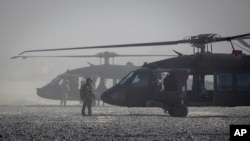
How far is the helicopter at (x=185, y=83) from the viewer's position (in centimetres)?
1866

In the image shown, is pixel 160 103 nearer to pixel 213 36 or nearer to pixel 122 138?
pixel 213 36

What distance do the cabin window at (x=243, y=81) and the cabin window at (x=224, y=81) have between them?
0.41m

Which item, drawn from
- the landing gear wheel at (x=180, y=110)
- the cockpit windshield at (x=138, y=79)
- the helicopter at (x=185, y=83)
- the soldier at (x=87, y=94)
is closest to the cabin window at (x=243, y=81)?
the helicopter at (x=185, y=83)

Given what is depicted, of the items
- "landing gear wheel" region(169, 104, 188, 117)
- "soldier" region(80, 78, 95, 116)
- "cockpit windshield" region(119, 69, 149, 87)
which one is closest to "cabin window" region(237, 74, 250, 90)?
"landing gear wheel" region(169, 104, 188, 117)

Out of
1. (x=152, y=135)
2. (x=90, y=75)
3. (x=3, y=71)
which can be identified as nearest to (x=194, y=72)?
(x=152, y=135)

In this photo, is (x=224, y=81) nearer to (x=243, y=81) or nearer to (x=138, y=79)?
(x=243, y=81)

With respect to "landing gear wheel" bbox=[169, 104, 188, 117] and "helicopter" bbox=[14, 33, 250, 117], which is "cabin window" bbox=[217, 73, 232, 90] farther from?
"landing gear wheel" bbox=[169, 104, 188, 117]

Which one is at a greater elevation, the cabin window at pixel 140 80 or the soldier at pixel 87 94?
the cabin window at pixel 140 80

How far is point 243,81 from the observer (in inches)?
758

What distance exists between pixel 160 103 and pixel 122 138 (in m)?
8.91

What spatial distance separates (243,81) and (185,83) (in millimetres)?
2802

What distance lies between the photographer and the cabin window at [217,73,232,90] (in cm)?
1920

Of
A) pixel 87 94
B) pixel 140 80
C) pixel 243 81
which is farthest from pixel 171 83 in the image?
pixel 87 94

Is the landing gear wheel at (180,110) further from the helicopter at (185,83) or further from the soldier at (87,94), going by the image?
the soldier at (87,94)
